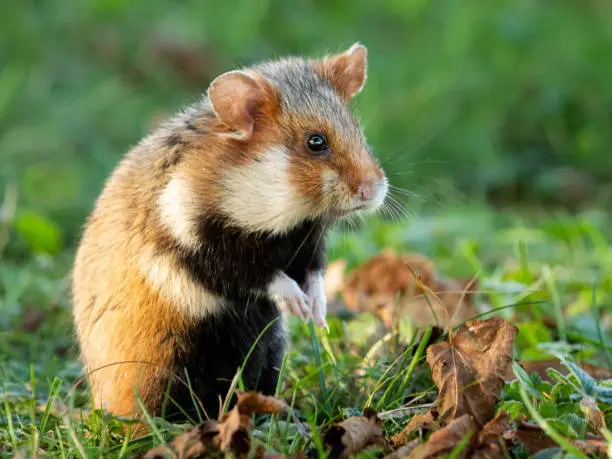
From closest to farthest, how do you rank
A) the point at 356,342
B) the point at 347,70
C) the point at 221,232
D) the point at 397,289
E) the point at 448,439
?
the point at 448,439 < the point at 221,232 < the point at 347,70 < the point at 356,342 < the point at 397,289

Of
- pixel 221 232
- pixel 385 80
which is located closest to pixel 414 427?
pixel 221 232

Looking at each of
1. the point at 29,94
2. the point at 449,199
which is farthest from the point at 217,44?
the point at 449,199

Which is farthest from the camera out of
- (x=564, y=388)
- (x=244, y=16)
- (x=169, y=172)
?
(x=244, y=16)

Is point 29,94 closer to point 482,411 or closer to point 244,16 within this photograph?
point 244,16

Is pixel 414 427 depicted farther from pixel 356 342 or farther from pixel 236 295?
pixel 356 342

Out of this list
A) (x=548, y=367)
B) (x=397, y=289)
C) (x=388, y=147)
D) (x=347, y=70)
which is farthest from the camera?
(x=388, y=147)

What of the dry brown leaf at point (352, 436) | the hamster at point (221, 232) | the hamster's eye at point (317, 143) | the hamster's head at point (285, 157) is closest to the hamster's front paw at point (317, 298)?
the hamster at point (221, 232)

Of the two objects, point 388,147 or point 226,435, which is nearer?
point 226,435
